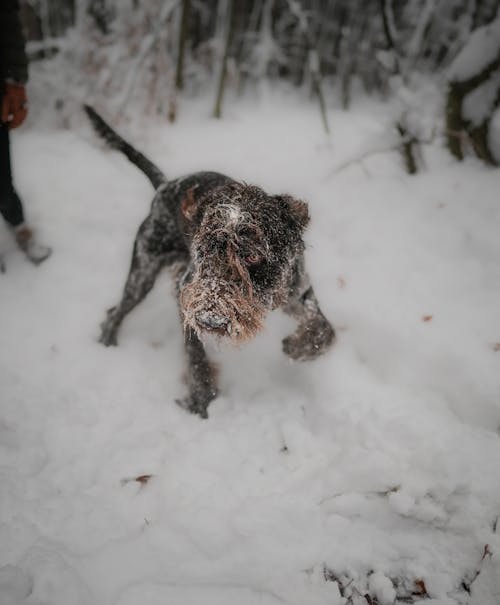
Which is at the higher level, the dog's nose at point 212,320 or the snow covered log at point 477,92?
the snow covered log at point 477,92

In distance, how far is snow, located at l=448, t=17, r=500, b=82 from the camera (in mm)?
3660

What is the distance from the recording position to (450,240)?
12.7ft

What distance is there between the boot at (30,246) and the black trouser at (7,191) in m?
0.09

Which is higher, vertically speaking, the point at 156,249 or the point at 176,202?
the point at 176,202

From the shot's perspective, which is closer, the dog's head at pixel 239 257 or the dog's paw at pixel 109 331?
the dog's head at pixel 239 257

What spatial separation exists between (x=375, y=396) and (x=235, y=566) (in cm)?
142

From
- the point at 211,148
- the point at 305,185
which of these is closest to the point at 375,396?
the point at 305,185

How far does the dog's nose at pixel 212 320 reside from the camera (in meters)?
1.92

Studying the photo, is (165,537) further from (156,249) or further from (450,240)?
(450,240)

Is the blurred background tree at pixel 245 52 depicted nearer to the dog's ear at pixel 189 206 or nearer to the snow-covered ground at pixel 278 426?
the snow-covered ground at pixel 278 426

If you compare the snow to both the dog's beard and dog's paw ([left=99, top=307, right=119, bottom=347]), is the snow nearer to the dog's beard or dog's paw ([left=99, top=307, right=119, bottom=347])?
the dog's beard

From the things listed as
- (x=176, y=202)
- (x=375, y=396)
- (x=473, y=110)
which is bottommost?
(x=375, y=396)

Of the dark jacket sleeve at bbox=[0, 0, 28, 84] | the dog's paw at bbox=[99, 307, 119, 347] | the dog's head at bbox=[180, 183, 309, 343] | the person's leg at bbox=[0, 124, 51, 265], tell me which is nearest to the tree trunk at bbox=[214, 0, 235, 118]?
the dark jacket sleeve at bbox=[0, 0, 28, 84]

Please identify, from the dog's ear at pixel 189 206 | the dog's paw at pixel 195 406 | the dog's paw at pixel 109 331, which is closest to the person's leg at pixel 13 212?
the dog's paw at pixel 109 331
